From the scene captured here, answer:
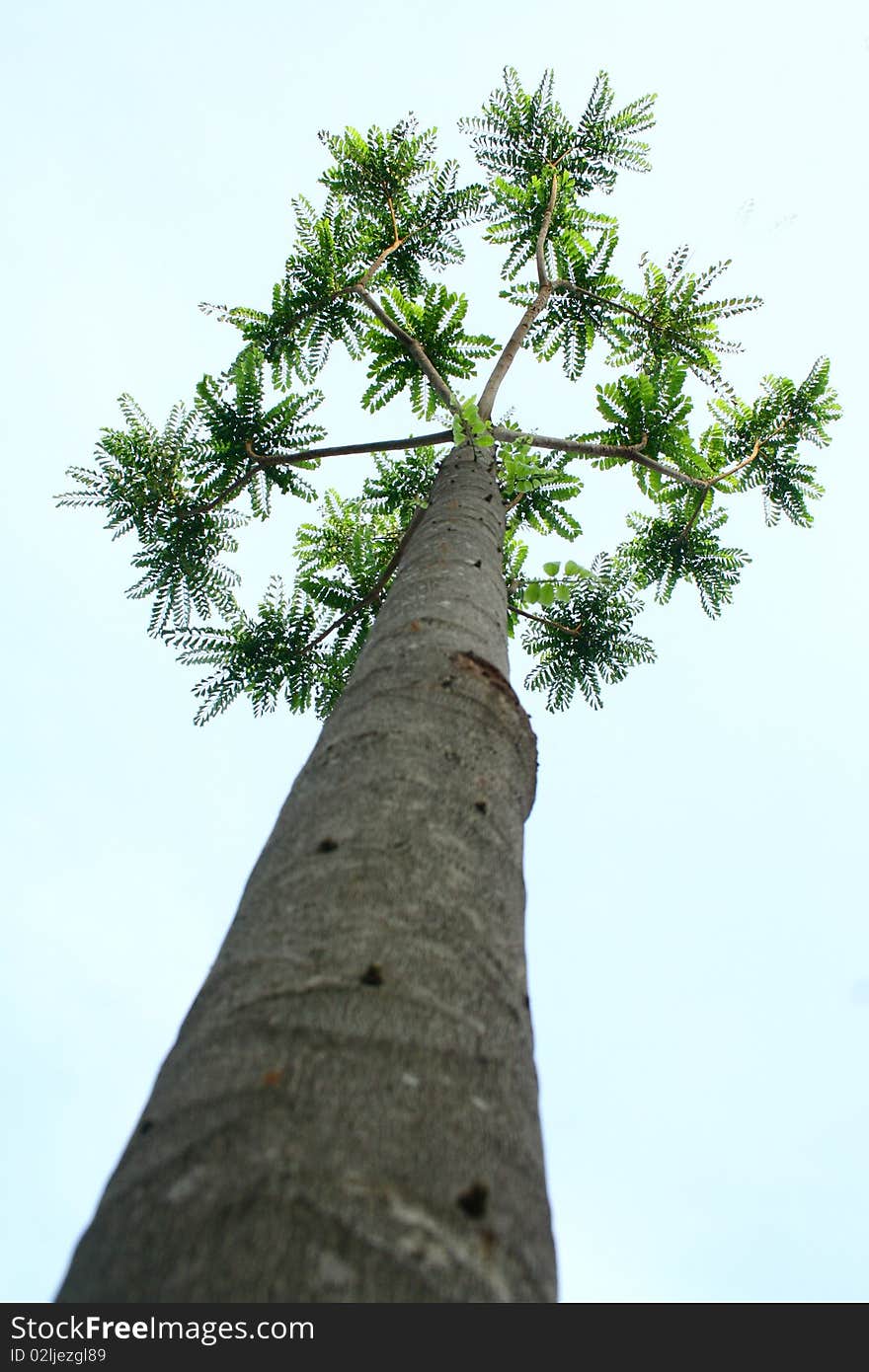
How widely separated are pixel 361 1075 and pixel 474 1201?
8.2 inches

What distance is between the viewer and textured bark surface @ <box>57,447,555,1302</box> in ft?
2.97

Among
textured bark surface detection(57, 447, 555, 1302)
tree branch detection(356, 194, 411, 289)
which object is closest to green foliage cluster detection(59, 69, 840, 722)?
tree branch detection(356, 194, 411, 289)

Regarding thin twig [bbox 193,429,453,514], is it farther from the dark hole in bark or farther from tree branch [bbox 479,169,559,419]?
the dark hole in bark

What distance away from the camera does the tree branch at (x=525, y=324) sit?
16.5 ft

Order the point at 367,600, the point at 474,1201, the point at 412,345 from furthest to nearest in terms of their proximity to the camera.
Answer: the point at 367,600
the point at 412,345
the point at 474,1201

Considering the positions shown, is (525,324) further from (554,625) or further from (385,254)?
(554,625)

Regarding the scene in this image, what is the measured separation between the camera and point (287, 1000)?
1238 mm

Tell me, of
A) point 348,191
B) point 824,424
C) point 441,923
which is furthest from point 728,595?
point 441,923

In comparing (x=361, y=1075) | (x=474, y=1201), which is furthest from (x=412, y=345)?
(x=474, y=1201)

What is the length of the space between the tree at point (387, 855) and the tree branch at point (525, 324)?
3 cm

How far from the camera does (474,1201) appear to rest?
1.00 metres

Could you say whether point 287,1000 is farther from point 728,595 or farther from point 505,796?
point 728,595

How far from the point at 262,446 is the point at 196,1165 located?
4769mm

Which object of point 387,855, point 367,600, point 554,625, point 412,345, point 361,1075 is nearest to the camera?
point 361,1075
